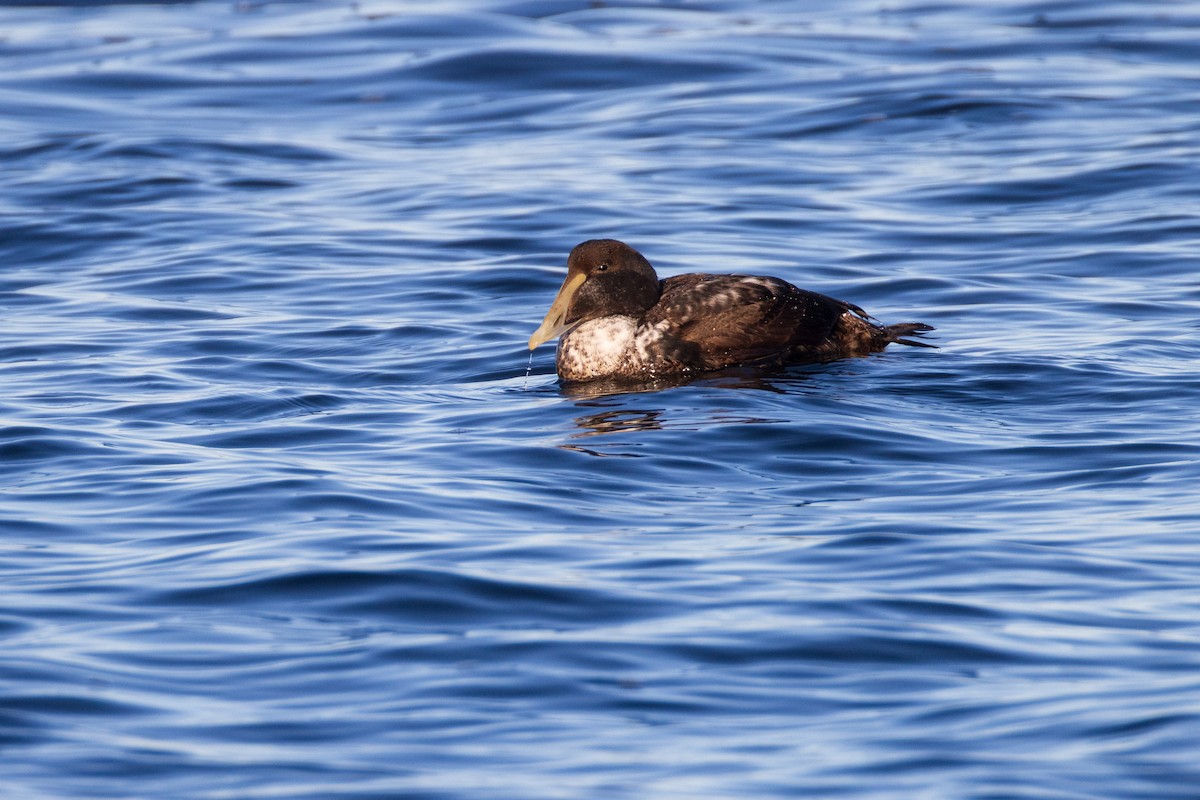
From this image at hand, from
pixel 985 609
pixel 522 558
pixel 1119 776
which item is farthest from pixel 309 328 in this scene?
Answer: pixel 1119 776

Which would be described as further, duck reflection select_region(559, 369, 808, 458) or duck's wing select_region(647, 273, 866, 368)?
duck's wing select_region(647, 273, 866, 368)

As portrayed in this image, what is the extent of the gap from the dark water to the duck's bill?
11.6 inches

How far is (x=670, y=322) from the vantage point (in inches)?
371

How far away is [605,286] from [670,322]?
Answer: 16.2 inches

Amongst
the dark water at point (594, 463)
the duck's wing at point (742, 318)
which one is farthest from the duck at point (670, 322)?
the dark water at point (594, 463)

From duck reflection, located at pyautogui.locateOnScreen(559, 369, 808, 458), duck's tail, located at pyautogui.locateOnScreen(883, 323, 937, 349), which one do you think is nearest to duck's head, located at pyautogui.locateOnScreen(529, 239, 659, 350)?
duck reflection, located at pyautogui.locateOnScreen(559, 369, 808, 458)

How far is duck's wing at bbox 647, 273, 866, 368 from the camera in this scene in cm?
940

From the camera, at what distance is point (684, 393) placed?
9055mm

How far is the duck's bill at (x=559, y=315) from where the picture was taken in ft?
30.9

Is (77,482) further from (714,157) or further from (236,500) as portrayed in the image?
(714,157)


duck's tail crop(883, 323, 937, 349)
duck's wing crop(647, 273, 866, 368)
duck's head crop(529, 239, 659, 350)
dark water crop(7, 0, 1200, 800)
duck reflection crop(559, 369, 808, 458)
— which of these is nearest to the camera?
dark water crop(7, 0, 1200, 800)

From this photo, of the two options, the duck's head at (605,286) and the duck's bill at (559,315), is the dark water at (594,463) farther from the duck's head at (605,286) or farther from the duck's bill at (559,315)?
the duck's head at (605,286)

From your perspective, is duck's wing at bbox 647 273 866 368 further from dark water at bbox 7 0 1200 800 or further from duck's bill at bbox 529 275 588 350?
duck's bill at bbox 529 275 588 350

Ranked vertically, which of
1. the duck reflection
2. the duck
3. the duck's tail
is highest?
the duck
